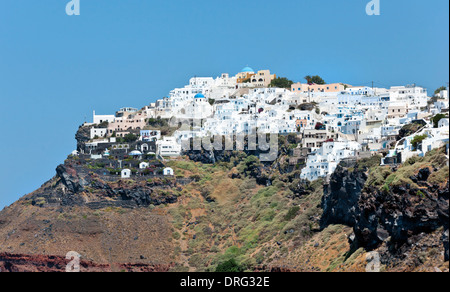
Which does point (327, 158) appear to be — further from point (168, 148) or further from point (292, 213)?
point (168, 148)

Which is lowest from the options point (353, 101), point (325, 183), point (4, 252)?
point (4, 252)

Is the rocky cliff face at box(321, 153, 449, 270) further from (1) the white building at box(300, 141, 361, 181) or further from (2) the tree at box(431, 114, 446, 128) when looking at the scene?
(1) the white building at box(300, 141, 361, 181)

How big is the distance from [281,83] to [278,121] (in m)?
20.0

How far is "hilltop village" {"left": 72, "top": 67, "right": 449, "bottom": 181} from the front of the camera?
85.6m

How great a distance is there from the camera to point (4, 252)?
90.4 meters

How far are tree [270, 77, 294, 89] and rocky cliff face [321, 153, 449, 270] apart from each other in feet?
152

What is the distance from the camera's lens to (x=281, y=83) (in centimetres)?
11944

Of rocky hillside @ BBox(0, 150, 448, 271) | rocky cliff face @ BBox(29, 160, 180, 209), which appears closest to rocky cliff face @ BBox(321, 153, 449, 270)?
rocky hillside @ BBox(0, 150, 448, 271)

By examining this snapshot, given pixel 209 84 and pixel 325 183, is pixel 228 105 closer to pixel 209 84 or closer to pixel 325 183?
pixel 209 84

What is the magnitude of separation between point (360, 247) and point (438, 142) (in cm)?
796

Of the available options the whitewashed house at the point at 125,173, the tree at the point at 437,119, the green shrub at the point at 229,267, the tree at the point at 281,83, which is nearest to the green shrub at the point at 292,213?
the green shrub at the point at 229,267

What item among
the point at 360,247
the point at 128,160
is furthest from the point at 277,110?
the point at 360,247

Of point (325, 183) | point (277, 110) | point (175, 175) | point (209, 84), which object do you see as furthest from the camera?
point (209, 84)

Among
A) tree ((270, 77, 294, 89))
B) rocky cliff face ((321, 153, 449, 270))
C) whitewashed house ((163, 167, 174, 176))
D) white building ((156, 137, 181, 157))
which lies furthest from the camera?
tree ((270, 77, 294, 89))
